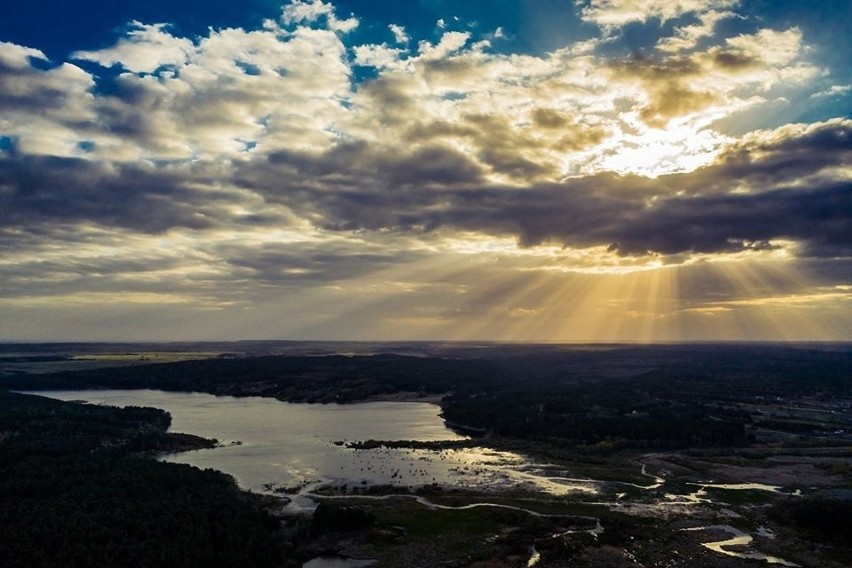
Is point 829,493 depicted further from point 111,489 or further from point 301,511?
point 111,489

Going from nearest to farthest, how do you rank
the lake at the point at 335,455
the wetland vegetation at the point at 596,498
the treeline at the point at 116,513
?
the treeline at the point at 116,513
the wetland vegetation at the point at 596,498
the lake at the point at 335,455

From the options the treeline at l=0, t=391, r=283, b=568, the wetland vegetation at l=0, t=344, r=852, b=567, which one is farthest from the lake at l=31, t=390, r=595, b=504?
the treeline at l=0, t=391, r=283, b=568

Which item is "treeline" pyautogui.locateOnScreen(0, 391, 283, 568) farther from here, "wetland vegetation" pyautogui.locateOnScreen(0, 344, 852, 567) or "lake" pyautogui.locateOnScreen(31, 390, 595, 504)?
"lake" pyautogui.locateOnScreen(31, 390, 595, 504)

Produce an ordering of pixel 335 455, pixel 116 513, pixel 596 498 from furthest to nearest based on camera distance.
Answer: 1. pixel 335 455
2. pixel 596 498
3. pixel 116 513

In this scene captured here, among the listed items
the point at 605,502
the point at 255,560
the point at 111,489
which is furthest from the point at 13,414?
the point at 605,502

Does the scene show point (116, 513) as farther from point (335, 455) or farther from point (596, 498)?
point (596, 498)

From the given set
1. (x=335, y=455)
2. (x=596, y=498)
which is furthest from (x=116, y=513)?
(x=596, y=498)

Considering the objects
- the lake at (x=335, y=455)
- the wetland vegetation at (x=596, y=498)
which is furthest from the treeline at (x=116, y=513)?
the lake at (x=335, y=455)

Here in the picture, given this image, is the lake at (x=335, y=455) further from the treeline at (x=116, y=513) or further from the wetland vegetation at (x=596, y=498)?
the treeline at (x=116, y=513)
